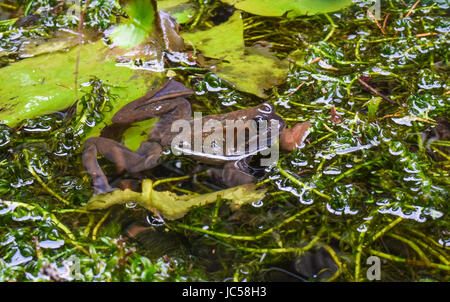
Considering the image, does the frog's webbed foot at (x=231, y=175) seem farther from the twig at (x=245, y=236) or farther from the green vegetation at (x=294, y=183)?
the twig at (x=245, y=236)

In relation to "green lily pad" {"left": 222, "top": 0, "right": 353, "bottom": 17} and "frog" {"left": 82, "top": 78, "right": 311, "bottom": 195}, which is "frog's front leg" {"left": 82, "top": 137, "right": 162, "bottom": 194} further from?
"green lily pad" {"left": 222, "top": 0, "right": 353, "bottom": 17}

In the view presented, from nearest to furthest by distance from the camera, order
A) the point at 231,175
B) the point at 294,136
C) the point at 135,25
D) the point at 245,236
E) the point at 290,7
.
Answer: the point at 245,236 < the point at 231,175 < the point at 294,136 < the point at 135,25 < the point at 290,7

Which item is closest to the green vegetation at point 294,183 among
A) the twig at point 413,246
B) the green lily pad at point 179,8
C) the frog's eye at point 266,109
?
the twig at point 413,246

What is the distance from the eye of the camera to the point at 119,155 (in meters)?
2.41

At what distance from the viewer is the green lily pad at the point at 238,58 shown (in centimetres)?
285

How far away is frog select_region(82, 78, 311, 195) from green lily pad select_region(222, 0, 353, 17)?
106cm

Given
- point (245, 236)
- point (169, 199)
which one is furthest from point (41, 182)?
point (245, 236)

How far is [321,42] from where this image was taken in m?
3.16

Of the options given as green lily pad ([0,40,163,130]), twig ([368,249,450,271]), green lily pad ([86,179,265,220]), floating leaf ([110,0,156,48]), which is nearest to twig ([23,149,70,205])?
green lily pad ([86,179,265,220])

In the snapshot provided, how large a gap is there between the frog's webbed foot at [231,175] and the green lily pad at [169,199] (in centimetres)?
4

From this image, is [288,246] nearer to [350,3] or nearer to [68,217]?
[68,217]

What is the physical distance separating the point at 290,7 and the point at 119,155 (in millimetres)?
1873

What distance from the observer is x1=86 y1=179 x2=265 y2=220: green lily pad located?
7.12 feet

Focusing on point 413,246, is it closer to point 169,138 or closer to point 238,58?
point 169,138
